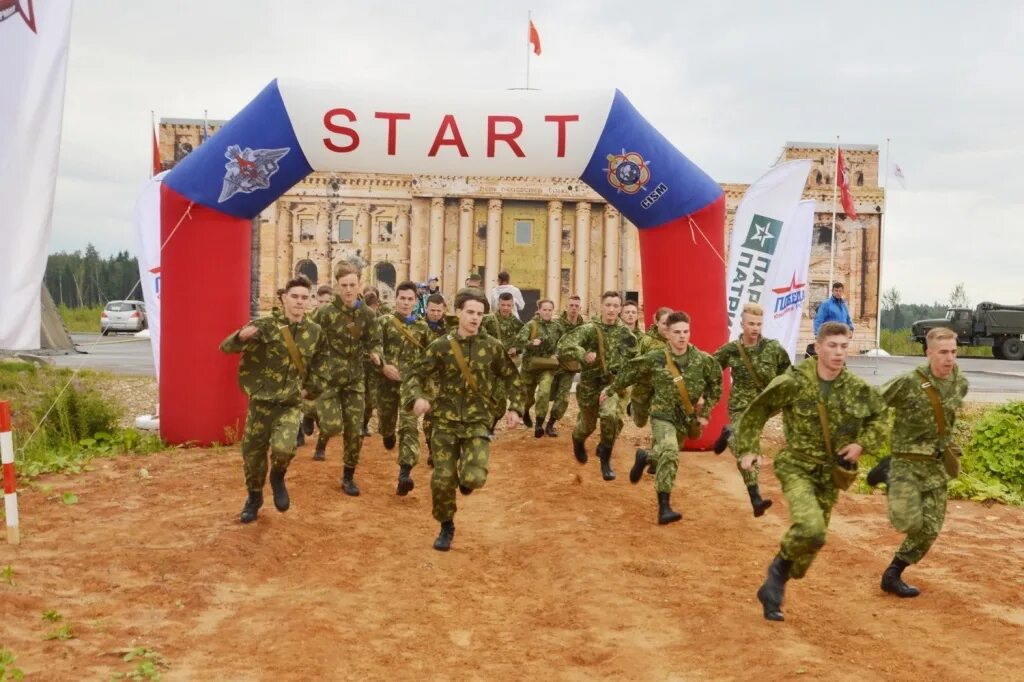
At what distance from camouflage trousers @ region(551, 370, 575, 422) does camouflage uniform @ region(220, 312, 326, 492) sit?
5041 mm

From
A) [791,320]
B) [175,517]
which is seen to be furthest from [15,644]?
[791,320]

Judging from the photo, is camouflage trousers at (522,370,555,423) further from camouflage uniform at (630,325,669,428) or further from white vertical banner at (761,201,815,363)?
white vertical banner at (761,201,815,363)

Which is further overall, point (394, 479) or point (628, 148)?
point (628, 148)

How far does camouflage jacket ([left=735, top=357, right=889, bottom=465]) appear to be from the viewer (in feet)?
18.5

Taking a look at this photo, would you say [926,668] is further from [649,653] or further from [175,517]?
[175,517]

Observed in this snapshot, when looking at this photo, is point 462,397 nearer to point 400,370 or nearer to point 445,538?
point 445,538

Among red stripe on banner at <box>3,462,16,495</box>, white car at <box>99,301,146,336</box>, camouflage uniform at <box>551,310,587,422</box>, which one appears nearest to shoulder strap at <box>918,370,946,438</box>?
camouflage uniform at <box>551,310,587,422</box>

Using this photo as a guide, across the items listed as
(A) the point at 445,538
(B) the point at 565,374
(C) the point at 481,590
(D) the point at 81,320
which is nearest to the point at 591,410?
(B) the point at 565,374

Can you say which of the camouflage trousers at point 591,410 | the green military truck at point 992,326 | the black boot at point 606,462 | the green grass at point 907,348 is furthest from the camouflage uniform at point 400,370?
the green grass at point 907,348

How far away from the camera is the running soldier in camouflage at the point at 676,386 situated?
26.2 ft

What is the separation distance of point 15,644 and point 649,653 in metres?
3.40

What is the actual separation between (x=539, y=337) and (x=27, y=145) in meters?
6.84

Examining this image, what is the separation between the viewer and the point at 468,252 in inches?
1768

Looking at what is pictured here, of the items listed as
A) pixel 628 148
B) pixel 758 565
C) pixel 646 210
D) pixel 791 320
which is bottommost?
pixel 758 565
